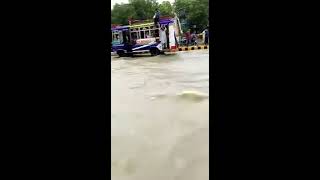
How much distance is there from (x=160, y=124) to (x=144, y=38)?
758 centimetres

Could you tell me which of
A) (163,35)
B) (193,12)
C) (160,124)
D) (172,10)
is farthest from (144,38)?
(160,124)

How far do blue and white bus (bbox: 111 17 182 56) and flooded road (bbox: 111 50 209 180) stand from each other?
277cm

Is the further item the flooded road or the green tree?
the green tree

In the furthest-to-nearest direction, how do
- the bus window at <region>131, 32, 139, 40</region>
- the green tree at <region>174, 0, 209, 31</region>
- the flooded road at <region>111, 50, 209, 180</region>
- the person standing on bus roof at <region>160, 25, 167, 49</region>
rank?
the green tree at <region>174, 0, 209, 31</region>
the bus window at <region>131, 32, 139, 40</region>
the person standing on bus roof at <region>160, 25, 167, 49</region>
the flooded road at <region>111, 50, 209, 180</region>

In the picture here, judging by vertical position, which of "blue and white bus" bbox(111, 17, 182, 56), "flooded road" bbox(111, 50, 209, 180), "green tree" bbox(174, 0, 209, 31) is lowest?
"flooded road" bbox(111, 50, 209, 180)

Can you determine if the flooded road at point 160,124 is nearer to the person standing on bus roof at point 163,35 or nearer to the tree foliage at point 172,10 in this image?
the person standing on bus roof at point 163,35

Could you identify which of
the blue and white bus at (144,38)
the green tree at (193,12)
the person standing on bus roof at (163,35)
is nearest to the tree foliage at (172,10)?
the green tree at (193,12)

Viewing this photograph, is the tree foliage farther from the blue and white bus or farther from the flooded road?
the flooded road

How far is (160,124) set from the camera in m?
4.64

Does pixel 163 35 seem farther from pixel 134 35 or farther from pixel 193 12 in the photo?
pixel 193 12

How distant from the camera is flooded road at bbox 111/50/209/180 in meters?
3.09

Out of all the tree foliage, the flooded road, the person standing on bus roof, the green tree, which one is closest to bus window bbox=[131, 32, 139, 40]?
the person standing on bus roof
